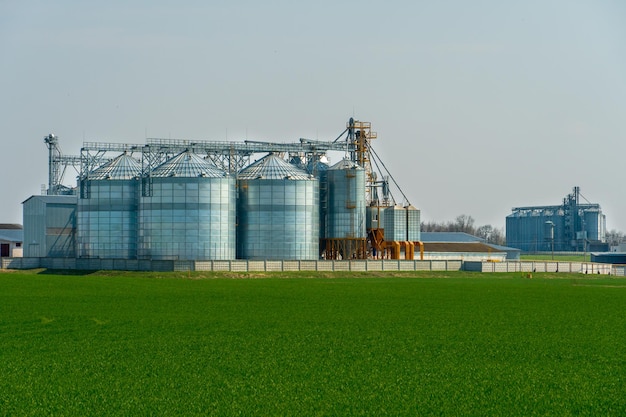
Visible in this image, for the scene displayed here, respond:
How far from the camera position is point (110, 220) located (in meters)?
104

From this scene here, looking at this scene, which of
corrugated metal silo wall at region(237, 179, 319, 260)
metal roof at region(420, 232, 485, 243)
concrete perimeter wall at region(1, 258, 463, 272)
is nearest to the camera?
concrete perimeter wall at region(1, 258, 463, 272)

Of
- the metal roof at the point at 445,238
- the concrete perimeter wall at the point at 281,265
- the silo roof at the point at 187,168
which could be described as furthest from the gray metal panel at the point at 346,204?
the metal roof at the point at 445,238

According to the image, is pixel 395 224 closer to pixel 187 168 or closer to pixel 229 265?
pixel 229 265

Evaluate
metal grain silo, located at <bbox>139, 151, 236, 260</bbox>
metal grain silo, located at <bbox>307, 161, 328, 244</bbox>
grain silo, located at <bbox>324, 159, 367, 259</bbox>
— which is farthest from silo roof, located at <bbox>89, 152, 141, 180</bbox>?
grain silo, located at <bbox>324, 159, 367, 259</bbox>

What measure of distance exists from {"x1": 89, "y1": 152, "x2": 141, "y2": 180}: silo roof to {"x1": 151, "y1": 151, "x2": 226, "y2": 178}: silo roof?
416cm

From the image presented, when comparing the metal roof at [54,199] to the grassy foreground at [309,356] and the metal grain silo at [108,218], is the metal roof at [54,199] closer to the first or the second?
the metal grain silo at [108,218]

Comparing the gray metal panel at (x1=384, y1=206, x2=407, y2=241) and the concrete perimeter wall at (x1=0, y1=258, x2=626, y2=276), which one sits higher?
the gray metal panel at (x1=384, y1=206, x2=407, y2=241)

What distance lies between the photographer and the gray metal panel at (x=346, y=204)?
11000 cm

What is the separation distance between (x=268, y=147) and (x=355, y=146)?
14794 mm

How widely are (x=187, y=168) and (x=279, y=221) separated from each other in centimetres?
1109

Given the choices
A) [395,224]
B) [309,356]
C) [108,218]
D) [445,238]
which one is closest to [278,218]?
[395,224]

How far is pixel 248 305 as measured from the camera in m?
52.7

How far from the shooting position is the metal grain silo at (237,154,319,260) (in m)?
103

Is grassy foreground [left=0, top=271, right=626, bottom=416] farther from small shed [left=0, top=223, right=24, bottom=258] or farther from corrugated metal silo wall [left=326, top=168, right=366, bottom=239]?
small shed [left=0, top=223, right=24, bottom=258]
